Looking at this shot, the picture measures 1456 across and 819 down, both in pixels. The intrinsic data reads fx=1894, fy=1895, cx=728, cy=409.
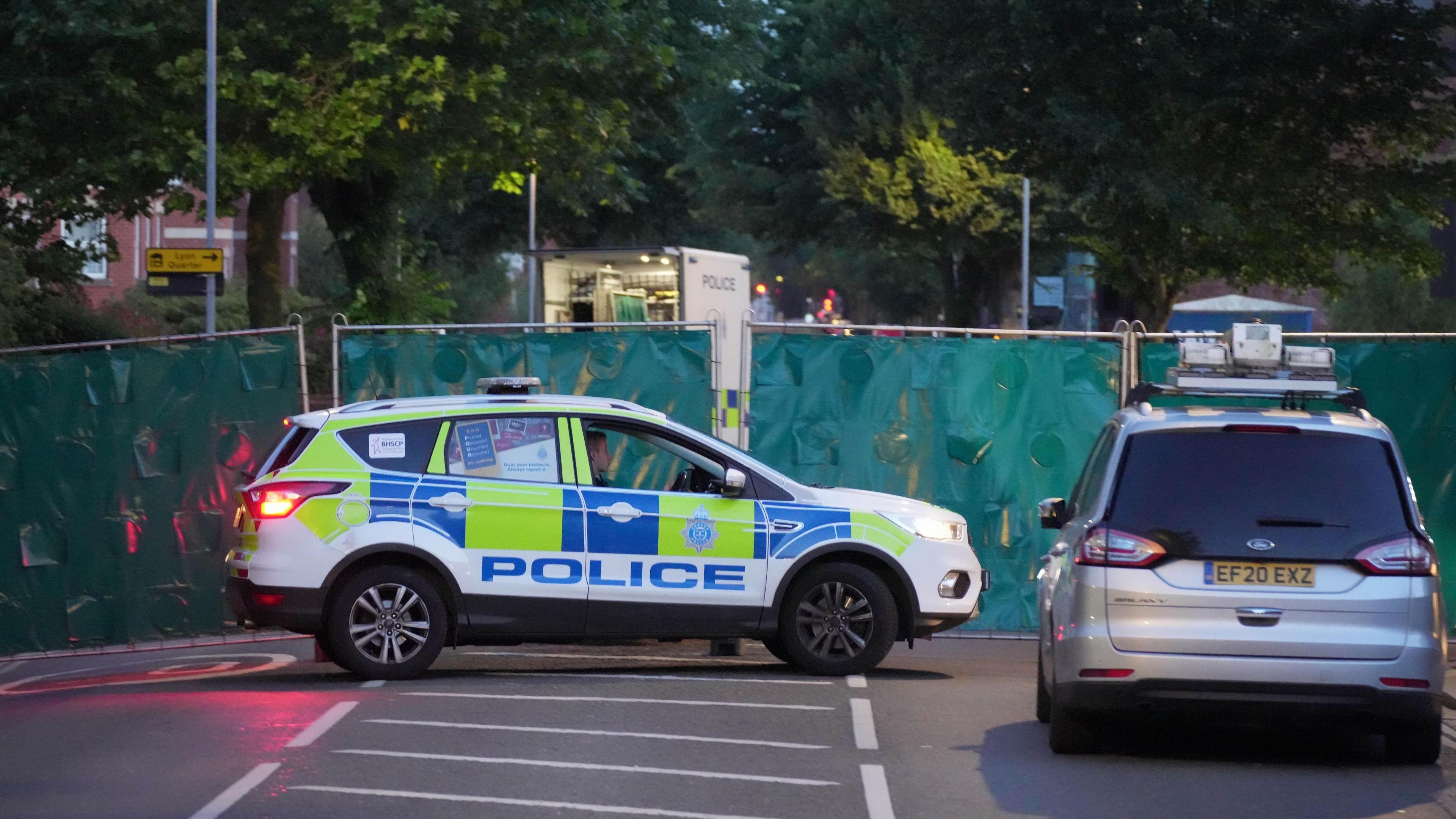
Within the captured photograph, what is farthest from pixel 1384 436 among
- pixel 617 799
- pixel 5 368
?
pixel 5 368

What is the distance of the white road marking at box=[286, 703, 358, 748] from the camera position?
345 inches

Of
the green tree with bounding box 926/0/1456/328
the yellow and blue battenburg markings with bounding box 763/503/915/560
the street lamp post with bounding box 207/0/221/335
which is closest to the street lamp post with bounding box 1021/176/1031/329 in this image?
the green tree with bounding box 926/0/1456/328

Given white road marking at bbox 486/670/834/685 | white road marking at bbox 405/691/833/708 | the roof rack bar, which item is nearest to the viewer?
the roof rack bar

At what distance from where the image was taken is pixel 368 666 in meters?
10.9

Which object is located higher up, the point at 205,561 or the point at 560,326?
the point at 560,326

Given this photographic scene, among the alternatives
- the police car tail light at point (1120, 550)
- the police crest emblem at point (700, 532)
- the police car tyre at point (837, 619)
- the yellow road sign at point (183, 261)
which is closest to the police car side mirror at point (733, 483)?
the police crest emblem at point (700, 532)

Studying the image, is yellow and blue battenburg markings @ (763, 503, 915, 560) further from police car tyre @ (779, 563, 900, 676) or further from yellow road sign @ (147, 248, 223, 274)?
yellow road sign @ (147, 248, 223, 274)

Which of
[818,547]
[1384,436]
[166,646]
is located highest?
[1384,436]

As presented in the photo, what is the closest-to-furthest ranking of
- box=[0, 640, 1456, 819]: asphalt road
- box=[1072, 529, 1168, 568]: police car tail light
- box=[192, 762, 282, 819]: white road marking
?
box=[192, 762, 282, 819]: white road marking → box=[0, 640, 1456, 819]: asphalt road → box=[1072, 529, 1168, 568]: police car tail light

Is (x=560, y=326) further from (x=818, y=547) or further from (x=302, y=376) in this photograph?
(x=818, y=547)

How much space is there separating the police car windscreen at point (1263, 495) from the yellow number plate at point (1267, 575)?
4 centimetres

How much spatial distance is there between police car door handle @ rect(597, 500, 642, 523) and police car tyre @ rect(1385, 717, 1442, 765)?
14.6ft

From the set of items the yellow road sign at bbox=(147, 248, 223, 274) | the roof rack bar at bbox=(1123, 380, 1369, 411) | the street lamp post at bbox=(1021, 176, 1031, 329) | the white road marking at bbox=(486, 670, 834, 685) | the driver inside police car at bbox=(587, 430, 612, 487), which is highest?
the street lamp post at bbox=(1021, 176, 1031, 329)

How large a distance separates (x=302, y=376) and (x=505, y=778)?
629cm
